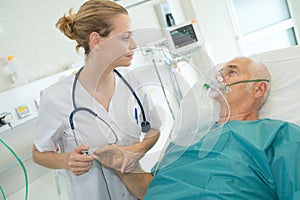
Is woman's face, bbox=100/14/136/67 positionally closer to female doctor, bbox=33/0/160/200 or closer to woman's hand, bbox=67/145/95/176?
female doctor, bbox=33/0/160/200

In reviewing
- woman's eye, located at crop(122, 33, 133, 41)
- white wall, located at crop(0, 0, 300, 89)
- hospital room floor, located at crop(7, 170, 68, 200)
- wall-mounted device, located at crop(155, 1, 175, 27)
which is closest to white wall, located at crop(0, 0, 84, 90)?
white wall, located at crop(0, 0, 300, 89)

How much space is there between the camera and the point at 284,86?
1.73 meters

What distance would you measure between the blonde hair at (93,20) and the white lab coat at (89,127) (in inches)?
7.5

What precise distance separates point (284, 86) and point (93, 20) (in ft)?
3.61

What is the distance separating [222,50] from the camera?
3.61 meters

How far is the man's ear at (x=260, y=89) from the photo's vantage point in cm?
166

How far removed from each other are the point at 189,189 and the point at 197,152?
7.3 inches

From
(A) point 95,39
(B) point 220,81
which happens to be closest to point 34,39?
(A) point 95,39

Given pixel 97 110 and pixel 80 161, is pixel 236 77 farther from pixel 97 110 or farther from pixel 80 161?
pixel 80 161

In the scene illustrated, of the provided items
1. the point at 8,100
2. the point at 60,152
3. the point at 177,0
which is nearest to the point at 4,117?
the point at 8,100

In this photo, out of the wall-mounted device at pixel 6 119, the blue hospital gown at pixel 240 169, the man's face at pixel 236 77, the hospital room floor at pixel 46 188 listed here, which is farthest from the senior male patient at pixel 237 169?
the wall-mounted device at pixel 6 119

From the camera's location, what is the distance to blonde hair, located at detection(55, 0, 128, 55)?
45.0 inches

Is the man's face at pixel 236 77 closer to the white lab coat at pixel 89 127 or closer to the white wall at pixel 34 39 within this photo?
the white lab coat at pixel 89 127

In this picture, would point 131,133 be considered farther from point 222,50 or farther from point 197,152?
point 222,50
